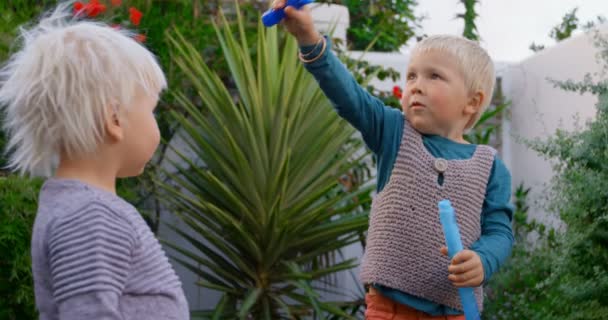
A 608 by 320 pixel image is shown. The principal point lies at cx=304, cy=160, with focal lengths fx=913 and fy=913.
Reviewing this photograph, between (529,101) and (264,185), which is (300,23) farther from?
(529,101)

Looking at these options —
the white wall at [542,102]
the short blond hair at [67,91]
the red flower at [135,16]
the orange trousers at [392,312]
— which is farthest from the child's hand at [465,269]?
the white wall at [542,102]

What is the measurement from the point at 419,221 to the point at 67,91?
1.17m

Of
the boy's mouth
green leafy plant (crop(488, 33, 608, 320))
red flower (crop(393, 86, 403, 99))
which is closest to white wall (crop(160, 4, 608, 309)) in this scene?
→ red flower (crop(393, 86, 403, 99))

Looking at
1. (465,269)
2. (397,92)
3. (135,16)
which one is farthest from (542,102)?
(465,269)

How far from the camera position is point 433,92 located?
8.68 feet

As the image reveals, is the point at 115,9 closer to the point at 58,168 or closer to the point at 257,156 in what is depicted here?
the point at 257,156

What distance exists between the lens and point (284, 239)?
4.86 meters

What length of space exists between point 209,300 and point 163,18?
1762mm

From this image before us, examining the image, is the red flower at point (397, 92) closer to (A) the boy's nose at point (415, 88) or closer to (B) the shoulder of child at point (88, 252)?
(A) the boy's nose at point (415, 88)

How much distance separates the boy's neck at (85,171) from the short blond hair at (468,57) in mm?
1207

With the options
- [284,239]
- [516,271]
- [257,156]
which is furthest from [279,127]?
[516,271]

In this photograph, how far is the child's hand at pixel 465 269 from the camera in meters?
2.40

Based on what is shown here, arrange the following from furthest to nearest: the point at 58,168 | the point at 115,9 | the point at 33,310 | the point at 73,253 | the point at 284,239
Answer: the point at 115,9 < the point at 284,239 < the point at 33,310 < the point at 58,168 < the point at 73,253

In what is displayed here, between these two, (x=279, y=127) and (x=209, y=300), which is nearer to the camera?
(x=279, y=127)
